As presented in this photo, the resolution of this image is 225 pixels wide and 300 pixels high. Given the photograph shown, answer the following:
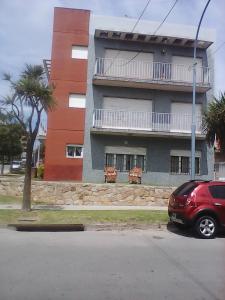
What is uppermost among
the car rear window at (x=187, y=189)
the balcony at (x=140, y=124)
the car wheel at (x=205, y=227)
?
the balcony at (x=140, y=124)

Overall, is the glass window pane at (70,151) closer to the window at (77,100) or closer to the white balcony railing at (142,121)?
the white balcony railing at (142,121)

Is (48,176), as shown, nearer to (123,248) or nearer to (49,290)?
→ (123,248)

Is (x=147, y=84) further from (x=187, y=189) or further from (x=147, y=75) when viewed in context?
(x=187, y=189)

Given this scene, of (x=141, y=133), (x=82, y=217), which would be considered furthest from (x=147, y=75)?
(x=82, y=217)

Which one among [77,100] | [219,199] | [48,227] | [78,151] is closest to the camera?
[219,199]

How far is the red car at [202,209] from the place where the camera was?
39.6ft

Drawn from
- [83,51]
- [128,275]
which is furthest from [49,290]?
[83,51]

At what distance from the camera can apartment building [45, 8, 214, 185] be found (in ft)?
82.3

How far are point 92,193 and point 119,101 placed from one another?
25.8 ft

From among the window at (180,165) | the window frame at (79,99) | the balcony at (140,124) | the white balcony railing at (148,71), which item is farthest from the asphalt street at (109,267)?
the white balcony railing at (148,71)

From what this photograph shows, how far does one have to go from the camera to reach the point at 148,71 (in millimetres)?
25766

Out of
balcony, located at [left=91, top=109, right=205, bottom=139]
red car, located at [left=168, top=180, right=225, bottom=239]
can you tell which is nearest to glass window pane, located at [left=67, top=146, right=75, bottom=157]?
balcony, located at [left=91, top=109, right=205, bottom=139]

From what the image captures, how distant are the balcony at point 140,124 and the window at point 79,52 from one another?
11.1ft

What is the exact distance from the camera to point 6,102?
1480 cm
